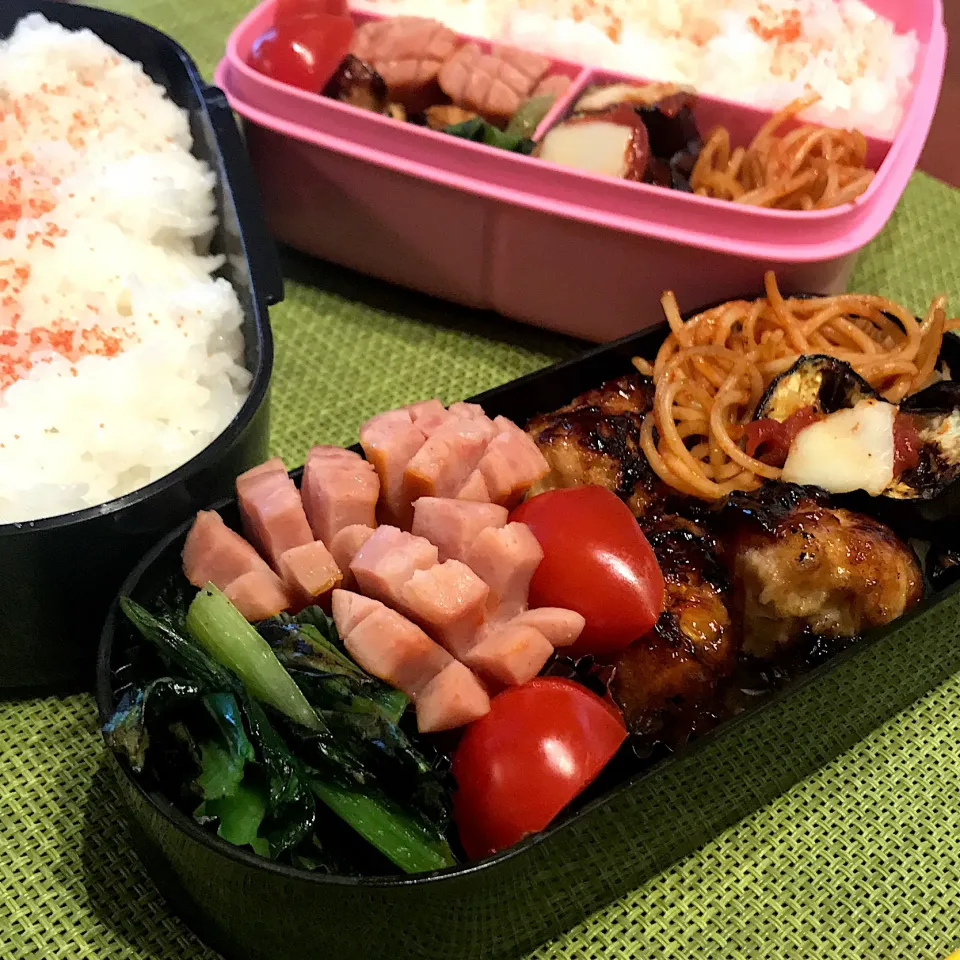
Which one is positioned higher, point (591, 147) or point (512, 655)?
point (591, 147)

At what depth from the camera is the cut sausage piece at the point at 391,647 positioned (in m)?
1.35

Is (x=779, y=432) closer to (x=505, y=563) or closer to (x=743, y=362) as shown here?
(x=743, y=362)

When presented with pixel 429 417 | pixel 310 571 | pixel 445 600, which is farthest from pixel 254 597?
pixel 429 417

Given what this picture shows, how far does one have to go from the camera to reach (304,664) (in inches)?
54.6

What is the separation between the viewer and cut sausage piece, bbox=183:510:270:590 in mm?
1498

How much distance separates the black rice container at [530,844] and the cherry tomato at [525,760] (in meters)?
0.06

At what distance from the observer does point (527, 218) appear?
2.27 metres

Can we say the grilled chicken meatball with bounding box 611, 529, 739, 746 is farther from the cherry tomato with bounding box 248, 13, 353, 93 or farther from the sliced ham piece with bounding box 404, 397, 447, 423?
the cherry tomato with bounding box 248, 13, 353, 93

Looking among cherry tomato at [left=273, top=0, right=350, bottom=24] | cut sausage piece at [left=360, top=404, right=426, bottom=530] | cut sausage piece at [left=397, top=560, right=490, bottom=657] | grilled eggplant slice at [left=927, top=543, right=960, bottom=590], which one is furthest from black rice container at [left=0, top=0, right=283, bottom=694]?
grilled eggplant slice at [left=927, top=543, right=960, bottom=590]

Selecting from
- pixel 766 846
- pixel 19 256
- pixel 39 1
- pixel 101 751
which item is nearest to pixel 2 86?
pixel 39 1

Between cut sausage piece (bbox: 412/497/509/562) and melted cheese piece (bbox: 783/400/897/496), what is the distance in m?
0.65

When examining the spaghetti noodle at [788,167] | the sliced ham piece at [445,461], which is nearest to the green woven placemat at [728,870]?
the sliced ham piece at [445,461]

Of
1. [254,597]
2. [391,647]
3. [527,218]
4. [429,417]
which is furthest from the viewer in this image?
Answer: [527,218]

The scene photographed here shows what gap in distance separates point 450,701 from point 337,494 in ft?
1.22
